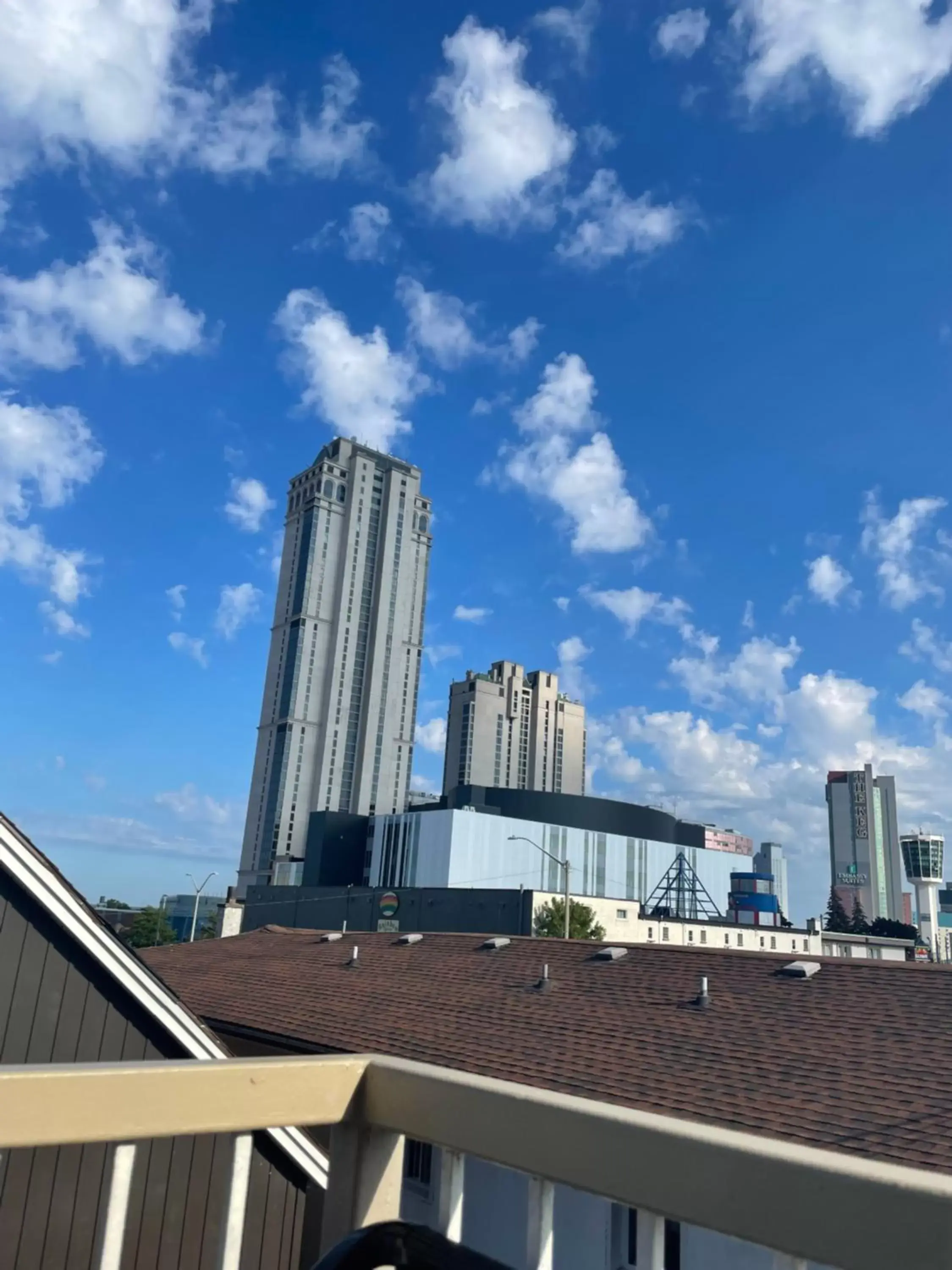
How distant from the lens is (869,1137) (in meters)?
8.65

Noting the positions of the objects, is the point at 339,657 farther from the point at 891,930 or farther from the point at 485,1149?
the point at 485,1149

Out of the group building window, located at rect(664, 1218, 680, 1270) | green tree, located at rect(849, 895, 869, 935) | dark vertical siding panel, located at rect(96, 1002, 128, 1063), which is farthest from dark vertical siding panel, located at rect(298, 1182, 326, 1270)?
green tree, located at rect(849, 895, 869, 935)

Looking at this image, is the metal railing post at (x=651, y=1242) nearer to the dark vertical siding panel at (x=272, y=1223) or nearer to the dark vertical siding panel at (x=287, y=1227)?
the dark vertical siding panel at (x=272, y=1223)

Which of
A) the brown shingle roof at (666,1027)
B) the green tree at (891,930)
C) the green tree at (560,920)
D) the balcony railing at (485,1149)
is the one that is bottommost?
the brown shingle roof at (666,1027)

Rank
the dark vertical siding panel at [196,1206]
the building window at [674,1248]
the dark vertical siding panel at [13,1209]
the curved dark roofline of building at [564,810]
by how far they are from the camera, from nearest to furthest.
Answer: the dark vertical siding panel at [13,1209], the dark vertical siding panel at [196,1206], the building window at [674,1248], the curved dark roofline of building at [564,810]

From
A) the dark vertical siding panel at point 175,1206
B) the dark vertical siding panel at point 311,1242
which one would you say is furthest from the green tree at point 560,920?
the dark vertical siding panel at point 311,1242

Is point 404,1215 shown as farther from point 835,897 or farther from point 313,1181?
point 835,897

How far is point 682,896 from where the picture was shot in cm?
11056

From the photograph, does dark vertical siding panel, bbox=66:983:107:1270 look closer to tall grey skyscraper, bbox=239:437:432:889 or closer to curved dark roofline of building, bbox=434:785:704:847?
curved dark roofline of building, bbox=434:785:704:847

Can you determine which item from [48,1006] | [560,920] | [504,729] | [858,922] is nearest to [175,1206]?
[48,1006]

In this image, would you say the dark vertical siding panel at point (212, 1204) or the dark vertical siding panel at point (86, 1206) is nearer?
the dark vertical siding panel at point (86, 1206)

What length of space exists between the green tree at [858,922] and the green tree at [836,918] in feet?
2.42

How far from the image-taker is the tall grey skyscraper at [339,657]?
150 metres

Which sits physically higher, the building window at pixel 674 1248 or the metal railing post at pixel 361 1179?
the metal railing post at pixel 361 1179
